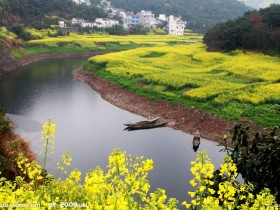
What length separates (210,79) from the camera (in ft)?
125

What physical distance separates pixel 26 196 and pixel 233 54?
166 ft

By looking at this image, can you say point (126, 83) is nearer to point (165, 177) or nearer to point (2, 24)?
point (165, 177)

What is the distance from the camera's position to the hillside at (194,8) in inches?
5635

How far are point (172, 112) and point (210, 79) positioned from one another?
392 inches

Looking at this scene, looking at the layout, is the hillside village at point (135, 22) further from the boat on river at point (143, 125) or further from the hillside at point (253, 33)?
the boat on river at point (143, 125)

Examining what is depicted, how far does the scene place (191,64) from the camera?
166 ft

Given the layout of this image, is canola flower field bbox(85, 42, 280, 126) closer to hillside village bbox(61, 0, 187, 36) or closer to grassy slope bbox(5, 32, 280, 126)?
grassy slope bbox(5, 32, 280, 126)

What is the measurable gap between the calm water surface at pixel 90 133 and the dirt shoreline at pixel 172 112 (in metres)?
0.87

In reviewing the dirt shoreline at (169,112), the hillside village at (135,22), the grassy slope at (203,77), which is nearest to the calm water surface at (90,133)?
the dirt shoreline at (169,112)

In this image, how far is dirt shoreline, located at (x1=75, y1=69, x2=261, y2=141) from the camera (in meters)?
26.3

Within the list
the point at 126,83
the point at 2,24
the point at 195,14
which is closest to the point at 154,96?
the point at 126,83

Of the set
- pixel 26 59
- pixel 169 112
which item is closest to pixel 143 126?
pixel 169 112

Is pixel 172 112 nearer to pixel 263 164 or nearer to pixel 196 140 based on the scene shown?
pixel 196 140

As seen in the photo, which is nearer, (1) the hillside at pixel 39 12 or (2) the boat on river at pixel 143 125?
(2) the boat on river at pixel 143 125
